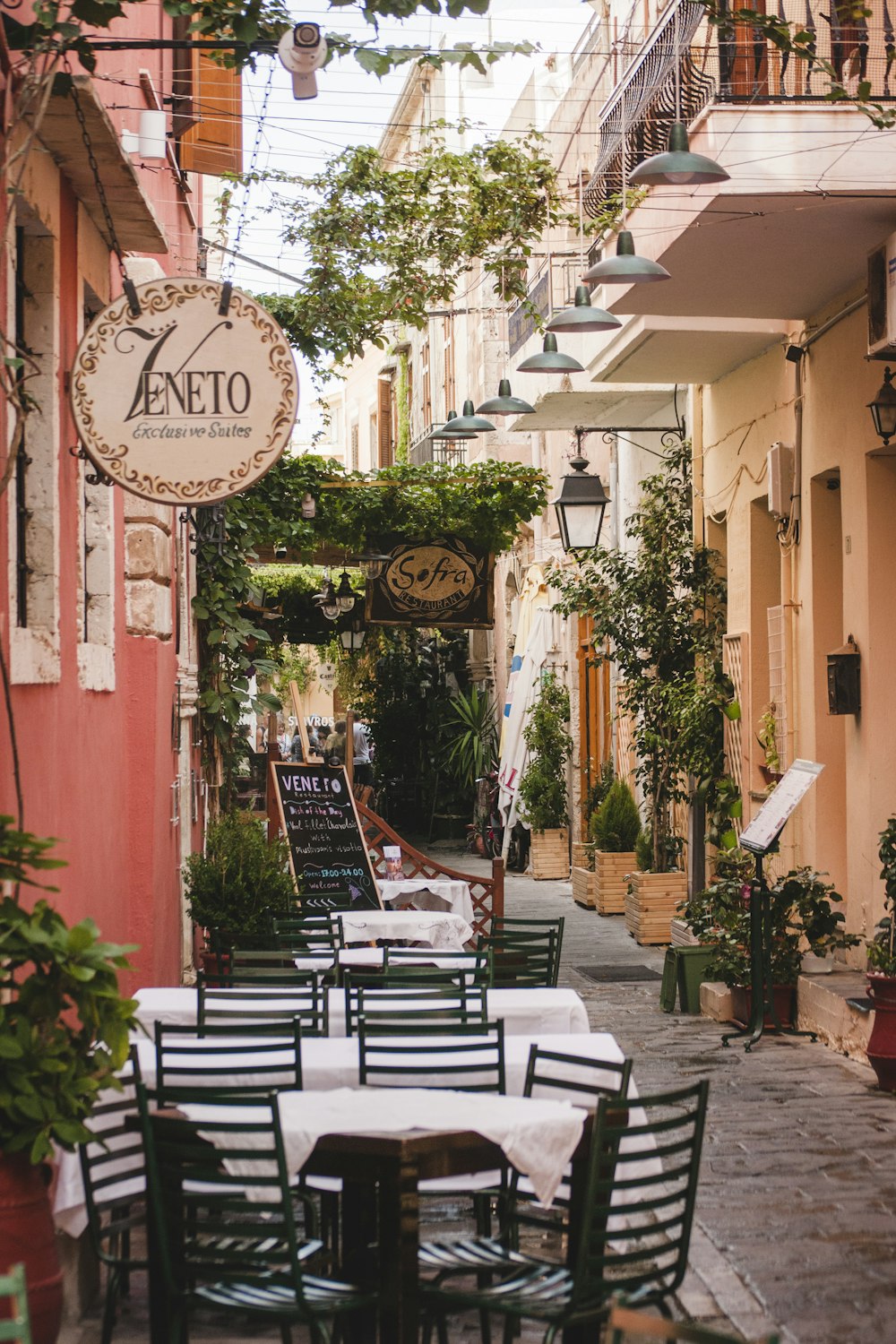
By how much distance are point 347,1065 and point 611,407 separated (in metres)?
12.4

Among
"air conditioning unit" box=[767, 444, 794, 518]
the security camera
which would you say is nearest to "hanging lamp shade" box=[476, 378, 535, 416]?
"air conditioning unit" box=[767, 444, 794, 518]

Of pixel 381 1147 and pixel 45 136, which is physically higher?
pixel 45 136

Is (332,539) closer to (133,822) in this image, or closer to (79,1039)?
(133,822)

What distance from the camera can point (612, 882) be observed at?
17.7 meters

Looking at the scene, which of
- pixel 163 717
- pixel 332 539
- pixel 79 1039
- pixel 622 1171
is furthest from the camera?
pixel 332 539

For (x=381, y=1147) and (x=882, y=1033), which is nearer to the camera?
(x=381, y=1147)

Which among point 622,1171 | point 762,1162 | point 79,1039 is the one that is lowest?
point 762,1162

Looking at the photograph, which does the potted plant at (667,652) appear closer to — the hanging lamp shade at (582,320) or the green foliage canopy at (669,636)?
the green foliage canopy at (669,636)

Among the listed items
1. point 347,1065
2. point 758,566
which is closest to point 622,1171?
point 347,1065

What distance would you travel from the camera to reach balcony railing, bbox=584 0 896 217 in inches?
368

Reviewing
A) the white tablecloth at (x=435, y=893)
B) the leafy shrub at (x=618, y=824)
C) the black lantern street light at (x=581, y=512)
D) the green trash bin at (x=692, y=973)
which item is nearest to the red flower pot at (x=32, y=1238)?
the green trash bin at (x=692, y=973)

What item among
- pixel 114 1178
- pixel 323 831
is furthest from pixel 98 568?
pixel 323 831

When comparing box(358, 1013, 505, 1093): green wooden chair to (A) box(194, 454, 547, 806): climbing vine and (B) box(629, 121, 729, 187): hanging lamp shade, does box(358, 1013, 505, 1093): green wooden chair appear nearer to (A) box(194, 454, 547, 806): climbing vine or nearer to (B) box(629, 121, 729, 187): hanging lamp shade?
(B) box(629, 121, 729, 187): hanging lamp shade

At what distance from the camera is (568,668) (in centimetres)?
2203
